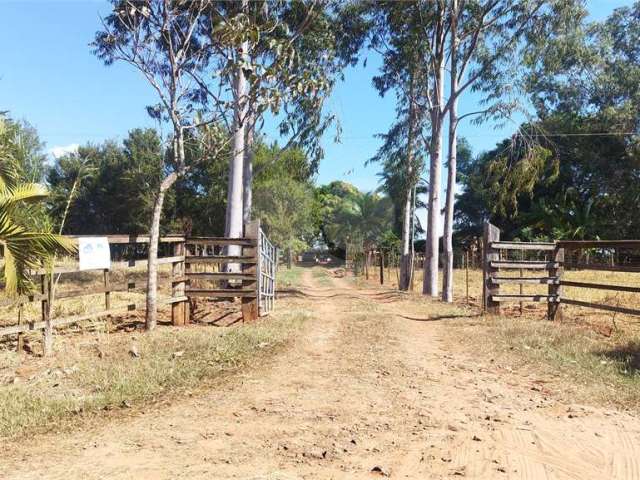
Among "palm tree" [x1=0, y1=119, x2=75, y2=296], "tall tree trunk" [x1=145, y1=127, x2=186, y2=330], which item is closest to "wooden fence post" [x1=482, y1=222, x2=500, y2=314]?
"tall tree trunk" [x1=145, y1=127, x2=186, y2=330]

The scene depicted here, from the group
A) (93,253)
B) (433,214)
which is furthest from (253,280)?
(433,214)

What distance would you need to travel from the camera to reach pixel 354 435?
4.30 m

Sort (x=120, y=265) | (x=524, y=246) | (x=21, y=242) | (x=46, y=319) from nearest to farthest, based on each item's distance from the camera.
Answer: (x=21, y=242) → (x=46, y=319) → (x=120, y=265) → (x=524, y=246)

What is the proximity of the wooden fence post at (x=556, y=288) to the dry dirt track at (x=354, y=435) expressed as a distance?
501cm

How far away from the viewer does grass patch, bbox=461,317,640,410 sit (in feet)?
18.3

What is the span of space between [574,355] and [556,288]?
3973mm

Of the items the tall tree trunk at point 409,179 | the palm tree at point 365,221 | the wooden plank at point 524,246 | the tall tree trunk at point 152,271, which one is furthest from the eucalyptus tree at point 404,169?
the palm tree at point 365,221

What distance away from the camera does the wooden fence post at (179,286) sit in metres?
9.45

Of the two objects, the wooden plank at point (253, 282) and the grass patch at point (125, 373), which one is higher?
the wooden plank at point (253, 282)

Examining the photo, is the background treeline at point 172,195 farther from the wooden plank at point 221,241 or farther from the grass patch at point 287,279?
the wooden plank at point 221,241

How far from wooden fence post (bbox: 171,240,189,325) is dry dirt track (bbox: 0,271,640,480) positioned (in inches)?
133

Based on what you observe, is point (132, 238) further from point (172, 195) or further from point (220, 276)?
point (172, 195)

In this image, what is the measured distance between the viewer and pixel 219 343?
749 centimetres

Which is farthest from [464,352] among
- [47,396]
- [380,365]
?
[47,396]
